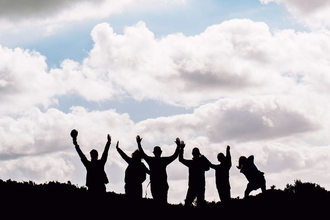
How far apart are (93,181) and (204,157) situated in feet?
12.8

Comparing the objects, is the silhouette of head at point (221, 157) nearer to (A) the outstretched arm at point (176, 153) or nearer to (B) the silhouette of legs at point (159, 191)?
(A) the outstretched arm at point (176, 153)

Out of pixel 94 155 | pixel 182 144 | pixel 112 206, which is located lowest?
pixel 112 206

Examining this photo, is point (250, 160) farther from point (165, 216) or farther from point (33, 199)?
point (33, 199)

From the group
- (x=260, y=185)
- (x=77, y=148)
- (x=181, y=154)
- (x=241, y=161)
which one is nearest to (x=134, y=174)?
(x=181, y=154)

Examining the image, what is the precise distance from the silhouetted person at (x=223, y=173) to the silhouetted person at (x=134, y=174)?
279 cm

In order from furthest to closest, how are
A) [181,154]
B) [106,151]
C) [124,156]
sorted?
1. [181,154]
2. [124,156]
3. [106,151]

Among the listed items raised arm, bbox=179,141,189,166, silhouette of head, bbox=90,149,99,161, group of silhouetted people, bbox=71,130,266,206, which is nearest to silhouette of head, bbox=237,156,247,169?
group of silhouetted people, bbox=71,130,266,206

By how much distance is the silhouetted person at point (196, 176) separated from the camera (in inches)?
488

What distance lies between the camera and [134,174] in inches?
452

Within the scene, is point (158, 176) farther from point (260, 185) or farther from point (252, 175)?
point (260, 185)

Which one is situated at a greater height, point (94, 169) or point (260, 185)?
point (94, 169)

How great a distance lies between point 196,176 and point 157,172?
1.66 m

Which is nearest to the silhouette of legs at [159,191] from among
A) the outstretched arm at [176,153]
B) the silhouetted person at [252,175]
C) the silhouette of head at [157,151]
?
the outstretched arm at [176,153]

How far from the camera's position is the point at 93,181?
10891 millimetres
